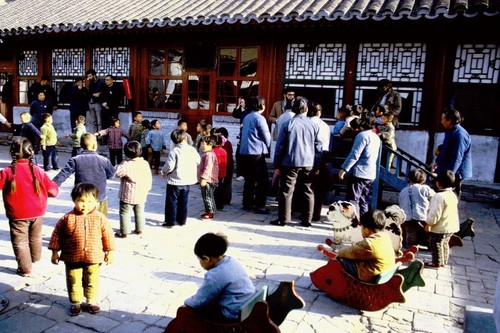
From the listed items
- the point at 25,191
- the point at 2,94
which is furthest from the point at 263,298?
the point at 2,94

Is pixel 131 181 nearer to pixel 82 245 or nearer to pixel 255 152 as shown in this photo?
pixel 82 245

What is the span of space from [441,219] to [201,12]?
768 cm

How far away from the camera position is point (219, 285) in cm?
272

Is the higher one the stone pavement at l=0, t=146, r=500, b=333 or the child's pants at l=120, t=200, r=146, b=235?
the child's pants at l=120, t=200, r=146, b=235

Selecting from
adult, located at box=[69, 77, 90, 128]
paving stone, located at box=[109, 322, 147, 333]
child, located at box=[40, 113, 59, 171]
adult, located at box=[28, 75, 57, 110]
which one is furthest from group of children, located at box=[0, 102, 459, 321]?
adult, located at box=[28, 75, 57, 110]

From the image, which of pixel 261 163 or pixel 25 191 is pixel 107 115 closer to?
pixel 261 163

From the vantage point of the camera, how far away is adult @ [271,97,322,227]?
5938mm

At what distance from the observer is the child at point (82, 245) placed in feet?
10.9

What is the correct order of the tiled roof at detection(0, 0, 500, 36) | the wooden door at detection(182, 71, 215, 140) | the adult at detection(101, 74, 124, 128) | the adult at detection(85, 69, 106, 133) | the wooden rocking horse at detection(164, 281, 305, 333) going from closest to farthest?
the wooden rocking horse at detection(164, 281, 305, 333), the tiled roof at detection(0, 0, 500, 36), the wooden door at detection(182, 71, 215, 140), the adult at detection(101, 74, 124, 128), the adult at detection(85, 69, 106, 133)

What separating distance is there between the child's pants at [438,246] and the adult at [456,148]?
4.36 ft

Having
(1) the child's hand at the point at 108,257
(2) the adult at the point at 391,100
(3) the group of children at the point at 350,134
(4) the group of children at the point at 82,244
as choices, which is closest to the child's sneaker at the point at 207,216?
(4) the group of children at the point at 82,244

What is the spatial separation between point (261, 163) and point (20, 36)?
8.69 meters

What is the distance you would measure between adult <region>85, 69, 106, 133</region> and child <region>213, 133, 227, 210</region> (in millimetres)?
5970

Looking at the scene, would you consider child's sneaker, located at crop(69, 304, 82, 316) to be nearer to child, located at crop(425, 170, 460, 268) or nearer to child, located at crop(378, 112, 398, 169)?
child, located at crop(425, 170, 460, 268)
